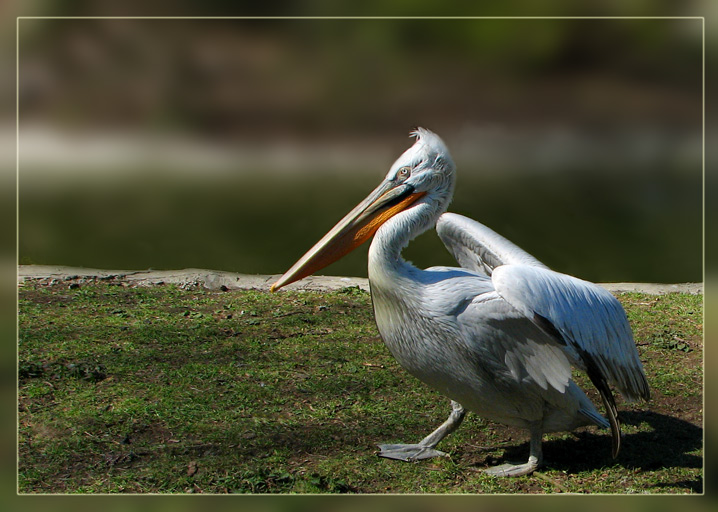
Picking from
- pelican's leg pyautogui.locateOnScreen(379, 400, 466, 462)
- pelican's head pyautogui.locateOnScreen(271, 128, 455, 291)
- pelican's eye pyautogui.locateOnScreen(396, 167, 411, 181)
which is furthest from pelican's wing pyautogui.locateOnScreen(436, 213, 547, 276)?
pelican's leg pyautogui.locateOnScreen(379, 400, 466, 462)

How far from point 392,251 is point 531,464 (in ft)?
3.99

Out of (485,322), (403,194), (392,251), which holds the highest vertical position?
(403,194)

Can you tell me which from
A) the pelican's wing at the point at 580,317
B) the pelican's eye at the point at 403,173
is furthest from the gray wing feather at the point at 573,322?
the pelican's eye at the point at 403,173

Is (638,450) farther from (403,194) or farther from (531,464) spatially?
(403,194)

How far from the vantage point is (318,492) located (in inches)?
138

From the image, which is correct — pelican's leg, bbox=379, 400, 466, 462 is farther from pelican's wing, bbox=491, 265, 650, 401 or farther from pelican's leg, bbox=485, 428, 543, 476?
pelican's wing, bbox=491, 265, 650, 401

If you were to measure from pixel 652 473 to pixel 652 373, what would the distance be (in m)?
1.33

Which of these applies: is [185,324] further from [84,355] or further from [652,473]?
[652,473]

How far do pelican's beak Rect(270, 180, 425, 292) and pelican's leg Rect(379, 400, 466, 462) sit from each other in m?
0.96

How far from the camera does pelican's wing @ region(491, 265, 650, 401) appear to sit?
3.11 m

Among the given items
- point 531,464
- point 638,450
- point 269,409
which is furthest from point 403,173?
point 638,450

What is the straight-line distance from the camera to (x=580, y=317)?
3191 millimetres

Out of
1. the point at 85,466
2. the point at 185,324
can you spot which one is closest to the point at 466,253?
the point at 85,466

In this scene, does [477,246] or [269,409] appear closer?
[477,246]
